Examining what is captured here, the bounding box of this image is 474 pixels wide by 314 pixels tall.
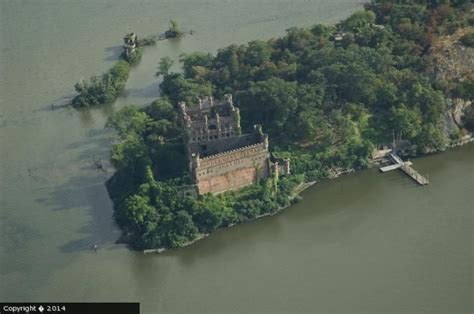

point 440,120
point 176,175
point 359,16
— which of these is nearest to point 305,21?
point 359,16

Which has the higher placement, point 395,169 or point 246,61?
point 246,61

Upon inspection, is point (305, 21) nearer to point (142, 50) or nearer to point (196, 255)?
point (142, 50)

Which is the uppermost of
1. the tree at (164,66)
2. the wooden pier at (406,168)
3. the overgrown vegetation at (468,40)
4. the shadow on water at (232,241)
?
the overgrown vegetation at (468,40)

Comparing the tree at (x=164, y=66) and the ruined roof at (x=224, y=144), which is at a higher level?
the tree at (x=164, y=66)

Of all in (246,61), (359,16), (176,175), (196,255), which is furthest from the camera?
(359,16)

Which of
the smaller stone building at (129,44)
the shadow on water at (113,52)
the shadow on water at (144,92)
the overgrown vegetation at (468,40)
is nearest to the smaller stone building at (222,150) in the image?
the shadow on water at (144,92)

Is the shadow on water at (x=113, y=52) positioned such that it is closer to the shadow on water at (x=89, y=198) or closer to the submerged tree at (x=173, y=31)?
the submerged tree at (x=173, y=31)
